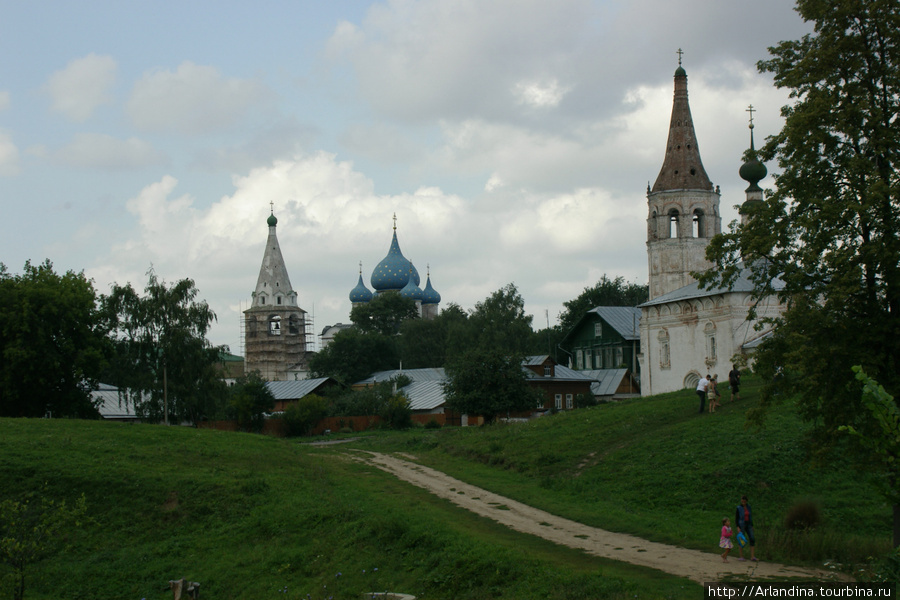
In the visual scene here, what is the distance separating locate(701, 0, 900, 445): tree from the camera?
611 inches

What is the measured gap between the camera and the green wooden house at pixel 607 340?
214 ft

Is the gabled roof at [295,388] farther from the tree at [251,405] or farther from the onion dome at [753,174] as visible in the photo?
the onion dome at [753,174]

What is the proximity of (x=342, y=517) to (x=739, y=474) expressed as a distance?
374 inches

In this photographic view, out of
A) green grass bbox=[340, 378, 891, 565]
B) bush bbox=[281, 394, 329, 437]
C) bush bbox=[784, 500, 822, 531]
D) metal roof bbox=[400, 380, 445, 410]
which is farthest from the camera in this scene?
metal roof bbox=[400, 380, 445, 410]

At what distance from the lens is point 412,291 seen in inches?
4503

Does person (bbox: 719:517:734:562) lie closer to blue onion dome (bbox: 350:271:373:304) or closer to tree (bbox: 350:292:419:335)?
tree (bbox: 350:292:419:335)

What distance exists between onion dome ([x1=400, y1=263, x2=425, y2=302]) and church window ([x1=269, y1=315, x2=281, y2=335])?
681 inches

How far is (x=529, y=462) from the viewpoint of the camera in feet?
89.3

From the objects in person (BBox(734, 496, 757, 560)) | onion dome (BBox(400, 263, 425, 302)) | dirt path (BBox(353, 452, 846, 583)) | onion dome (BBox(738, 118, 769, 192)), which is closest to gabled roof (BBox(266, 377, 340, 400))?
onion dome (BBox(738, 118, 769, 192))

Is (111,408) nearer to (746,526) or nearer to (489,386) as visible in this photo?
(489,386)

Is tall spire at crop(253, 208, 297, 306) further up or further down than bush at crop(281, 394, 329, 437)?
further up

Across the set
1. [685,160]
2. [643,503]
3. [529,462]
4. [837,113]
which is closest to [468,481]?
[529,462]

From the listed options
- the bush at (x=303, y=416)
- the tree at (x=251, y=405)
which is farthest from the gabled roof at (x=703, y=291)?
the tree at (x=251, y=405)

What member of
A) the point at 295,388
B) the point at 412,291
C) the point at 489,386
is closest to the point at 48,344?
the point at 489,386
